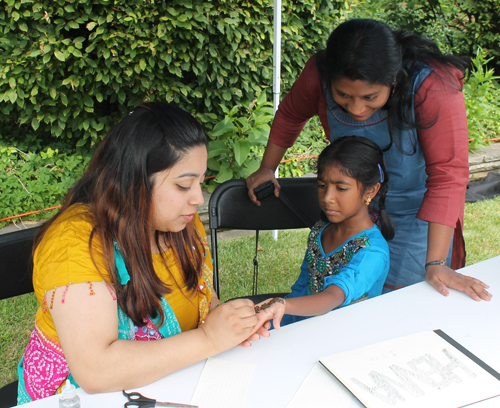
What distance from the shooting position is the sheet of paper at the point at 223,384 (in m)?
1.04

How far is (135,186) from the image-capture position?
121 cm

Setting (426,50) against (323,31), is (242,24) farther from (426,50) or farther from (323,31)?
(426,50)

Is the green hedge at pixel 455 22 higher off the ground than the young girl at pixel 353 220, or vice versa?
the green hedge at pixel 455 22

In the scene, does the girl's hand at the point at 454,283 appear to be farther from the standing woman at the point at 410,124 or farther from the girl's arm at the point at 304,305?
the girl's arm at the point at 304,305

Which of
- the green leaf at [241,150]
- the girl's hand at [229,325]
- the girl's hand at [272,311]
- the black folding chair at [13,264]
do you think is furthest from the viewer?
the green leaf at [241,150]

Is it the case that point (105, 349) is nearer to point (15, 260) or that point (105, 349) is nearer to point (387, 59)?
point (15, 260)

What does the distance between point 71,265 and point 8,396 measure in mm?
734

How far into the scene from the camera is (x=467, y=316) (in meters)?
1.38

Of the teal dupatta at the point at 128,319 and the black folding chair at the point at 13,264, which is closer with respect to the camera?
the teal dupatta at the point at 128,319

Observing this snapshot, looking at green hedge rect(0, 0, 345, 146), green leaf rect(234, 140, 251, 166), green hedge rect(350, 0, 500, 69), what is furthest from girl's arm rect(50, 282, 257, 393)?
green hedge rect(350, 0, 500, 69)

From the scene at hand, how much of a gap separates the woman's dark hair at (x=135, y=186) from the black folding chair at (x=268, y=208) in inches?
33.5

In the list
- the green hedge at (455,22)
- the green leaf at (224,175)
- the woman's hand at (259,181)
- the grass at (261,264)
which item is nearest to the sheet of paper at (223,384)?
the woman's hand at (259,181)

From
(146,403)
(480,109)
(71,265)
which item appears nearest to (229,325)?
(146,403)

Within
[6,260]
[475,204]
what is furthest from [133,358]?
[475,204]
